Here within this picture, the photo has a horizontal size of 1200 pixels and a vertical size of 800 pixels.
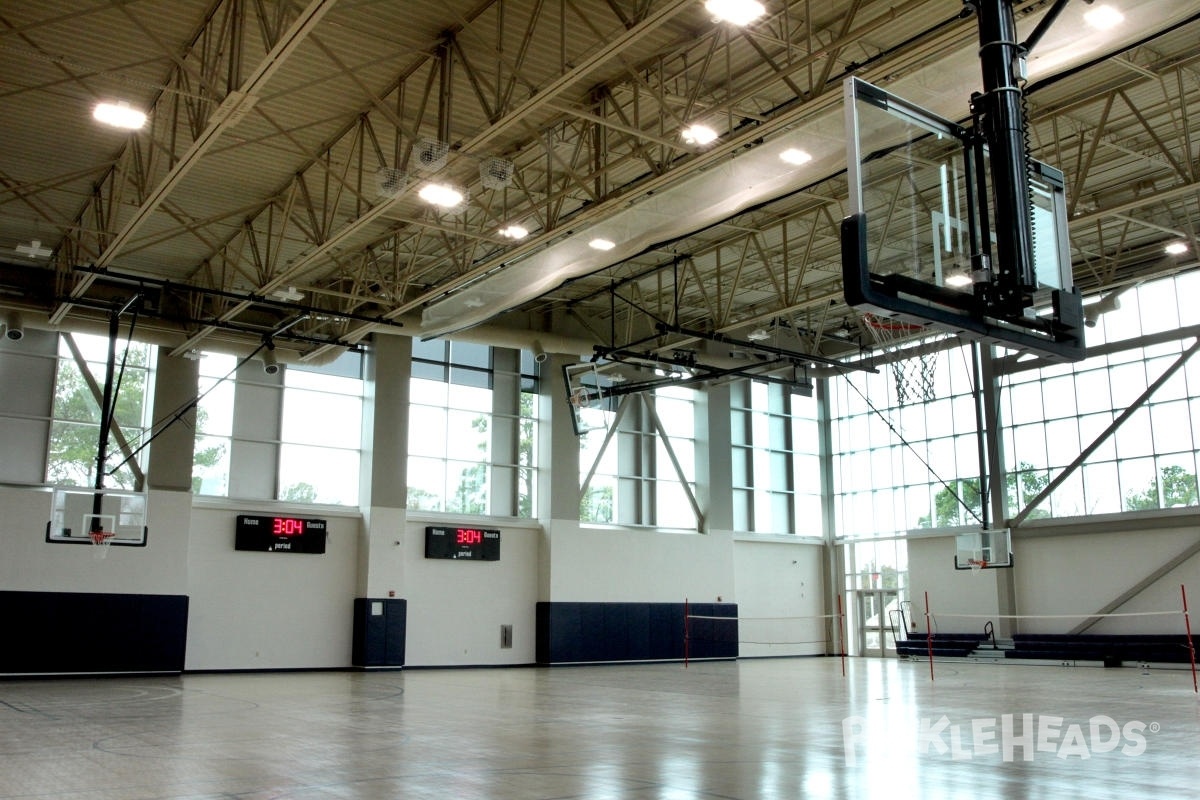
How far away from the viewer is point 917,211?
8711mm

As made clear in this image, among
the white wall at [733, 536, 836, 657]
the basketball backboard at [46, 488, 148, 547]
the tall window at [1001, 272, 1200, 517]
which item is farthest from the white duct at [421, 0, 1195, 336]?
the tall window at [1001, 272, 1200, 517]

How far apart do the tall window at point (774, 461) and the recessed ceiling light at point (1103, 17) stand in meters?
24.6

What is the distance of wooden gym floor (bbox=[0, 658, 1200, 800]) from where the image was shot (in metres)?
8.70

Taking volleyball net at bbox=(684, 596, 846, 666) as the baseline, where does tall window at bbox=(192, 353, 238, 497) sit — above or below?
above

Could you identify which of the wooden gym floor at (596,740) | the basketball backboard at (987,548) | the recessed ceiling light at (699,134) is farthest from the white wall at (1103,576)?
the recessed ceiling light at (699,134)

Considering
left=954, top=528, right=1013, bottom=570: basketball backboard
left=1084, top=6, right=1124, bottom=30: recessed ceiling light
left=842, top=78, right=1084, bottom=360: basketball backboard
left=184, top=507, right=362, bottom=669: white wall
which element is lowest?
left=184, top=507, right=362, bottom=669: white wall

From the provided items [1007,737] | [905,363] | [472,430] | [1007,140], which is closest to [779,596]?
[905,363]

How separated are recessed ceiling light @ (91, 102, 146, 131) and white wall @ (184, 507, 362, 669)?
1357 cm

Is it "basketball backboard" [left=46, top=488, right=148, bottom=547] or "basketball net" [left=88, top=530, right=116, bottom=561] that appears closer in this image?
"basketball backboard" [left=46, top=488, right=148, bottom=547]

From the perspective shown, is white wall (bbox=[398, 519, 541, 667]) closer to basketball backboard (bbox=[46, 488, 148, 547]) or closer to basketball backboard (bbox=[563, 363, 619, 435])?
basketball backboard (bbox=[563, 363, 619, 435])

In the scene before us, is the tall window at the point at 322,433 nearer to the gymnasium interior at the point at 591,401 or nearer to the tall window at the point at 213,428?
the gymnasium interior at the point at 591,401

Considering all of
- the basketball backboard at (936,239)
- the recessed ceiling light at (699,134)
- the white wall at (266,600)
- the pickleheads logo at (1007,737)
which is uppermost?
the recessed ceiling light at (699,134)

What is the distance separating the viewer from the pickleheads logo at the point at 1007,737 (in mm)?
10876

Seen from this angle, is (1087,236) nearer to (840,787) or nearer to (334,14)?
(334,14)
